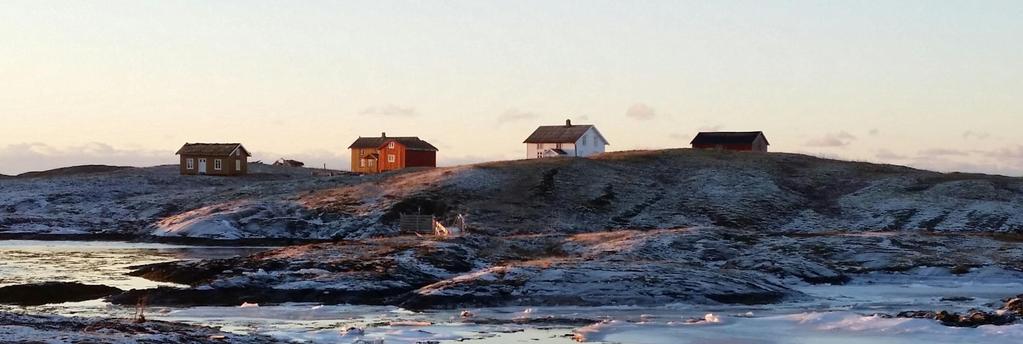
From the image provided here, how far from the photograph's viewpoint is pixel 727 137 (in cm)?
13862

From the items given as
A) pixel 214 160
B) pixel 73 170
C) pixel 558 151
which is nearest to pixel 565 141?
pixel 558 151

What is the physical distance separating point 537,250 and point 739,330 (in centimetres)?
2707

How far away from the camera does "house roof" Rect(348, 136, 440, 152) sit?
143 metres

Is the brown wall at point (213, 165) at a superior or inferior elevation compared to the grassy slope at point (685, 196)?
superior

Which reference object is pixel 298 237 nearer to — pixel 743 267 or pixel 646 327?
pixel 743 267

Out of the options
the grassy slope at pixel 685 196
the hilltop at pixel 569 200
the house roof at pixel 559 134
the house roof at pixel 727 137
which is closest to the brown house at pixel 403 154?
the house roof at pixel 559 134

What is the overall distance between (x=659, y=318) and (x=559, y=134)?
104209mm

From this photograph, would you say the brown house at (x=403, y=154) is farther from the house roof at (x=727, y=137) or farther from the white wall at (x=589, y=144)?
the house roof at (x=727, y=137)

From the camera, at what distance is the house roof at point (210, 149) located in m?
130

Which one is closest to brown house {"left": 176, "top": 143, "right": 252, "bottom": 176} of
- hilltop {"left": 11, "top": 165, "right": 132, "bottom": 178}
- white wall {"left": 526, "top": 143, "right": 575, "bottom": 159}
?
hilltop {"left": 11, "top": 165, "right": 132, "bottom": 178}

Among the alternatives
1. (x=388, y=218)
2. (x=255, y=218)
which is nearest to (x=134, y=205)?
(x=255, y=218)

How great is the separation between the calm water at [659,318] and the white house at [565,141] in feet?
284

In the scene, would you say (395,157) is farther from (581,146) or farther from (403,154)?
(581,146)

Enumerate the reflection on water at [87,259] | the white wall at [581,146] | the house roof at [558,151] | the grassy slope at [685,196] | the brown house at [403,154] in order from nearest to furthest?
the reflection on water at [87,259] → the grassy slope at [685,196] → the white wall at [581,146] → the house roof at [558,151] → the brown house at [403,154]
